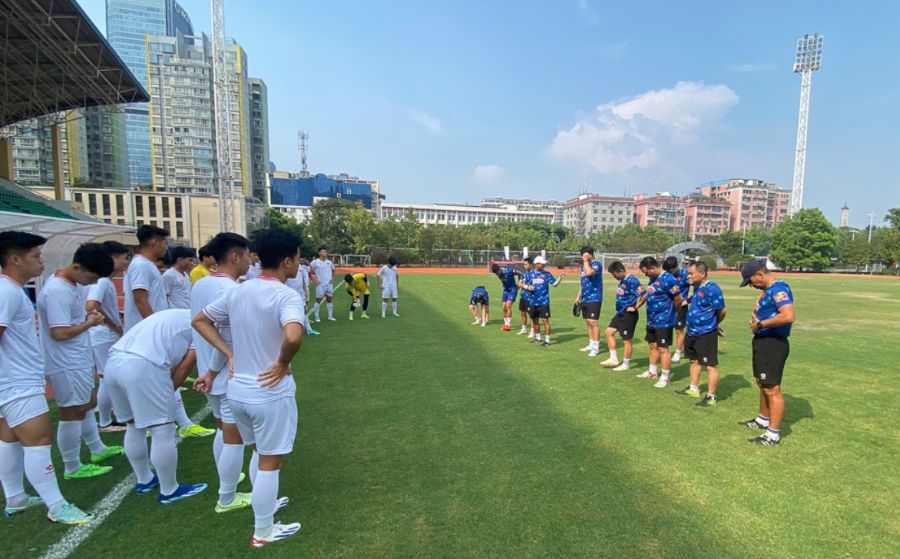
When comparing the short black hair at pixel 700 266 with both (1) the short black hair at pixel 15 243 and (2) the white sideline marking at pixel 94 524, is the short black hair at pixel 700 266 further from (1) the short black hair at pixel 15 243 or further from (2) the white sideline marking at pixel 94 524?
(1) the short black hair at pixel 15 243

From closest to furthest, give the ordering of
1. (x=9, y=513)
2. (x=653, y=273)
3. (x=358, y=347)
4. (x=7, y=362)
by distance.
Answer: (x=7, y=362) → (x=9, y=513) → (x=653, y=273) → (x=358, y=347)

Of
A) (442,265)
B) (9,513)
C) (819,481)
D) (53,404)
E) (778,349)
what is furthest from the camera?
(442,265)

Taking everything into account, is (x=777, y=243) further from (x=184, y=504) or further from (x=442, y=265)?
(x=184, y=504)

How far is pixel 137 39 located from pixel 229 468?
450 feet

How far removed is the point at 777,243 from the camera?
58406mm

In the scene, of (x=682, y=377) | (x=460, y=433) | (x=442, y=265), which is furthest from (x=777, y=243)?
(x=460, y=433)

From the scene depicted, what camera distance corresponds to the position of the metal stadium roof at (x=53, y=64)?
15.0m

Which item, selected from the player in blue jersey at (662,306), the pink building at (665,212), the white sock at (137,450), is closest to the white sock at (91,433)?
the white sock at (137,450)

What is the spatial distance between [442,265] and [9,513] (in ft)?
156

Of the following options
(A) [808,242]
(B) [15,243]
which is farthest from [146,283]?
(A) [808,242]

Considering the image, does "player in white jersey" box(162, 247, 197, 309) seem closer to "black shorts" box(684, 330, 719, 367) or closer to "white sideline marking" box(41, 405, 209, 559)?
"white sideline marking" box(41, 405, 209, 559)

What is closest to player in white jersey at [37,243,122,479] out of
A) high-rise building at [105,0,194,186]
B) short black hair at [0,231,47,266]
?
short black hair at [0,231,47,266]

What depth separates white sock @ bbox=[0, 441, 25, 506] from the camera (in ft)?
9.82

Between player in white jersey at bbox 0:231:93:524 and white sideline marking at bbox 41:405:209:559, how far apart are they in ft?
0.26
